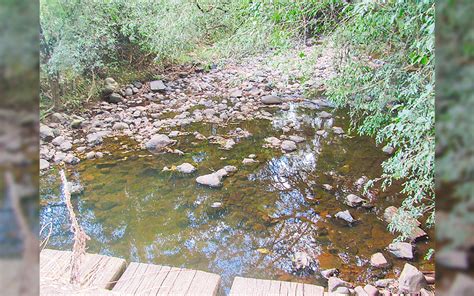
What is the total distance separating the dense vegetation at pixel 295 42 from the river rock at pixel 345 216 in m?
0.37

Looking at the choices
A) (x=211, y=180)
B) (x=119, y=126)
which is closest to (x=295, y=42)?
(x=211, y=180)

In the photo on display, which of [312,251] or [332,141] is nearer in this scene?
[312,251]

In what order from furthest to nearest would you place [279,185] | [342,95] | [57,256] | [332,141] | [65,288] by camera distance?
[332,141]
[279,185]
[342,95]
[57,256]
[65,288]

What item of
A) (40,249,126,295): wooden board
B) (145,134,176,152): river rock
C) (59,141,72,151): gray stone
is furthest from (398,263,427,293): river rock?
(59,141,72,151): gray stone

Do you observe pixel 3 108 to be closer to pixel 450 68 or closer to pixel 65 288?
pixel 450 68

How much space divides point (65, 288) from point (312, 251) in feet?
5.34

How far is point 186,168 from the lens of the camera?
3.40 m

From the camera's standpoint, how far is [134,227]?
266 centimetres

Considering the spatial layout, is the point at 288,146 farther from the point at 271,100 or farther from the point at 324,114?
the point at 271,100

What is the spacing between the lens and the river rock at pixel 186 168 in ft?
11.1

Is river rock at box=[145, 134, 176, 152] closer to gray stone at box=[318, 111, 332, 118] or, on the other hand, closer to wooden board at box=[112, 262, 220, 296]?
gray stone at box=[318, 111, 332, 118]

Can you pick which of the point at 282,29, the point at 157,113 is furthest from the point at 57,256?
the point at 157,113

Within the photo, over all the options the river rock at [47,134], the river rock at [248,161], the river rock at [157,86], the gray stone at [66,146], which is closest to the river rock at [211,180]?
the river rock at [248,161]

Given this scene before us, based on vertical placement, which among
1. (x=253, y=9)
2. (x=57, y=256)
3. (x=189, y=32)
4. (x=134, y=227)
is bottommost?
(x=134, y=227)
